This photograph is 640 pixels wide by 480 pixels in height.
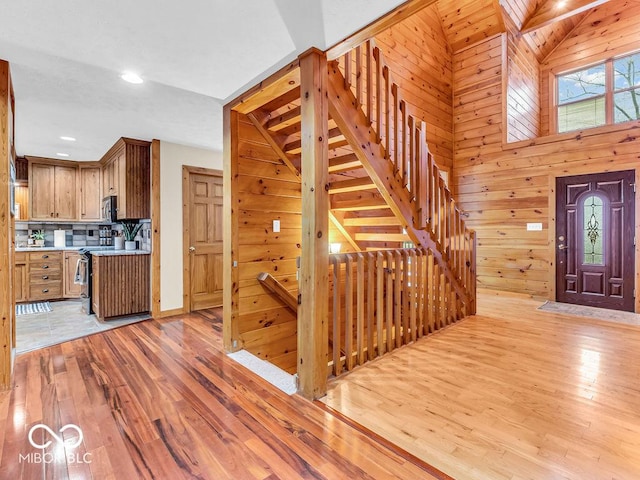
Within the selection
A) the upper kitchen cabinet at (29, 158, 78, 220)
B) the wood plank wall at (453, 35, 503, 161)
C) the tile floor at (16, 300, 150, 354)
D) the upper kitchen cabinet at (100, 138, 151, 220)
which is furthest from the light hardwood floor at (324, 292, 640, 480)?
the upper kitchen cabinet at (29, 158, 78, 220)

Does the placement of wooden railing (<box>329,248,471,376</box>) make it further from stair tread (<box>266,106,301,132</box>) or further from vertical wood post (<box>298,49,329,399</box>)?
stair tread (<box>266,106,301,132</box>)

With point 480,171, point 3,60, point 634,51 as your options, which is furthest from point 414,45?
point 3,60

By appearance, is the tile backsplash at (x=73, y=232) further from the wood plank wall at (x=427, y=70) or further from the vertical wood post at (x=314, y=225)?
the wood plank wall at (x=427, y=70)

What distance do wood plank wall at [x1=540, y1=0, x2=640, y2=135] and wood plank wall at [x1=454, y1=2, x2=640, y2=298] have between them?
0.01 metres

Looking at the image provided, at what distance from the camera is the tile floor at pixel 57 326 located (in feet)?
10.8

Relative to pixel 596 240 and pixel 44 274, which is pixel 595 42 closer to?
pixel 596 240

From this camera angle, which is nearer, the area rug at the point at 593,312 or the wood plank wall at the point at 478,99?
the area rug at the point at 593,312

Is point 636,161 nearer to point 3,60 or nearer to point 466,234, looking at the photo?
point 466,234

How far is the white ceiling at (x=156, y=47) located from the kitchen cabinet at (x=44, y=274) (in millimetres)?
2585

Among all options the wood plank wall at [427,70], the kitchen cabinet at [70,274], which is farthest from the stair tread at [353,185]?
the kitchen cabinet at [70,274]

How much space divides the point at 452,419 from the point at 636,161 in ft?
15.1

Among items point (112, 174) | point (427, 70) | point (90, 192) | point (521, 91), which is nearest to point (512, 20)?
point (521, 91)

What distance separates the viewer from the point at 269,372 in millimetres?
2527

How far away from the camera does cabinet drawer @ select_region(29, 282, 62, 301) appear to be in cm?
495
